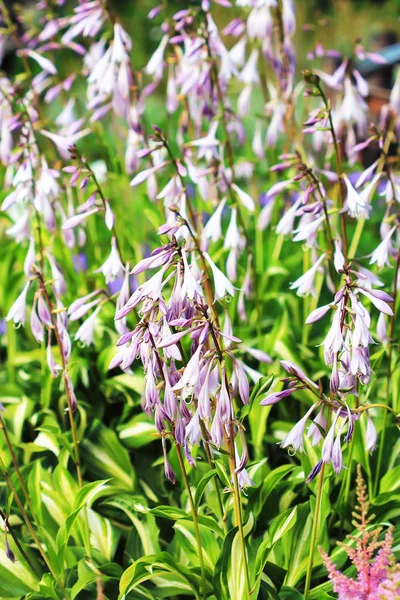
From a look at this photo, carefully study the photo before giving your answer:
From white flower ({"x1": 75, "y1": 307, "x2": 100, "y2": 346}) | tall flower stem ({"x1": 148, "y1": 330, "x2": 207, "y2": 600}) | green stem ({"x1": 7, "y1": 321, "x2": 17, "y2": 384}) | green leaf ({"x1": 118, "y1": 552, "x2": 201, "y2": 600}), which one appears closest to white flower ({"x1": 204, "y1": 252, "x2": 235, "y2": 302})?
tall flower stem ({"x1": 148, "y1": 330, "x2": 207, "y2": 600})

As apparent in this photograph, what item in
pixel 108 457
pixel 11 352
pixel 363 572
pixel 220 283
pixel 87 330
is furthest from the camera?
pixel 11 352

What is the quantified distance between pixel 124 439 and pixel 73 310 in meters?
0.74

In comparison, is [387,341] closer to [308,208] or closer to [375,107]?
[308,208]

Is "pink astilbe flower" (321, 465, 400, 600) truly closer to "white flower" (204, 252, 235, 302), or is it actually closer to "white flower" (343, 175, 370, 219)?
"white flower" (204, 252, 235, 302)

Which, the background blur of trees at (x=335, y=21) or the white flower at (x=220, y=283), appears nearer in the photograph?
the white flower at (x=220, y=283)

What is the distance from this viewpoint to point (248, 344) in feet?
10.9

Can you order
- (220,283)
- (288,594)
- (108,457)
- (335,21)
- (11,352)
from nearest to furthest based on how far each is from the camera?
(220,283) < (288,594) < (108,457) < (11,352) < (335,21)

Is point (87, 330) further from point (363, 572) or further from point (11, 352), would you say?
point (363, 572)

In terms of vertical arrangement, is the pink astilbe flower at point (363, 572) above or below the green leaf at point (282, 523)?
above

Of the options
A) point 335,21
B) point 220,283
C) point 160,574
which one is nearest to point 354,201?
point 220,283

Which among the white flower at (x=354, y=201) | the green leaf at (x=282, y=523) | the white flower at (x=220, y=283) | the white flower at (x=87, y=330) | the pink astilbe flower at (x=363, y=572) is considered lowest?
the green leaf at (x=282, y=523)

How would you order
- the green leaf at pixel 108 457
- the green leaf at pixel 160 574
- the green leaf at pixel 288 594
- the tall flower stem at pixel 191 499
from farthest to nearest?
the green leaf at pixel 108 457
the green leaf at pixel 288 594
the green leaf at pixel 160 574
the tall flower stem at pixel 191 499

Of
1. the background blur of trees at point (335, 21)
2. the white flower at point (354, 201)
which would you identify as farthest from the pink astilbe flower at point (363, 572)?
the background blur of trees at point (335, 21)

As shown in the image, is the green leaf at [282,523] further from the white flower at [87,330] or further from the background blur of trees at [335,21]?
the background blur of trees at [335,21]
